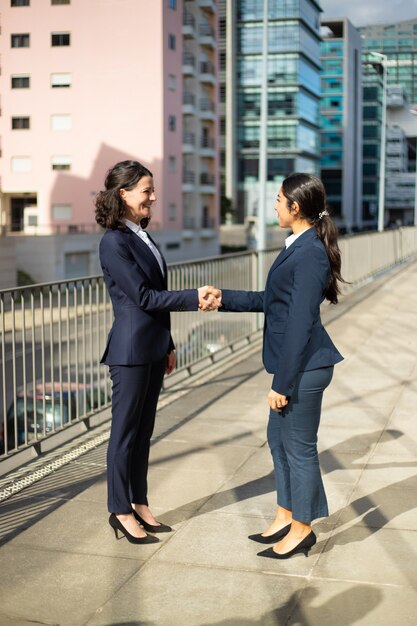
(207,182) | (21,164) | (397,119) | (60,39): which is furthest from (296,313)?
(397,119)

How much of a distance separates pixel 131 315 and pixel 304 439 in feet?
→ 3.24

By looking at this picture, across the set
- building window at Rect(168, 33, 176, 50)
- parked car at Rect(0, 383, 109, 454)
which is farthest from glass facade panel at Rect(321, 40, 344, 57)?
parked car at Rect(0, 383, 109, 454)

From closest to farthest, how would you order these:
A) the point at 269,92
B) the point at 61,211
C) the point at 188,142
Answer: the point at 61,211
the point at 188,142
the point at 269,92

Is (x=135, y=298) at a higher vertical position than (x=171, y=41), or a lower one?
lower

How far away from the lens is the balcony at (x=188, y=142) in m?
67.4

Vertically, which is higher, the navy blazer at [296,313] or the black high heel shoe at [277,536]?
the navy blazer at [296,313]

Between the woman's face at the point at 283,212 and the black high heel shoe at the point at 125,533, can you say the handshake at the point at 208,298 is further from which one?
the black high heel shoe at the point at 125,533

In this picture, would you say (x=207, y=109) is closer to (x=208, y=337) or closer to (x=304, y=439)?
(x=208, y=337)

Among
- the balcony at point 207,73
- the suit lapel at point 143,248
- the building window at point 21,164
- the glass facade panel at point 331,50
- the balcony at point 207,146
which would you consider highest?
the glass facade panel at point 331,50

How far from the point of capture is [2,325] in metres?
Result: 5.85

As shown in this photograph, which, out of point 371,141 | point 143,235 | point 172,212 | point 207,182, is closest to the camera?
point 143,235

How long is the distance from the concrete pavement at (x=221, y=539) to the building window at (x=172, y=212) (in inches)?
2257

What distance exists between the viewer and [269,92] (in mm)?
103750

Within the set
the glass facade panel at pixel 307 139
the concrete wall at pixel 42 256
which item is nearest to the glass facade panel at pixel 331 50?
the glass facade panel at pixel 307 139
